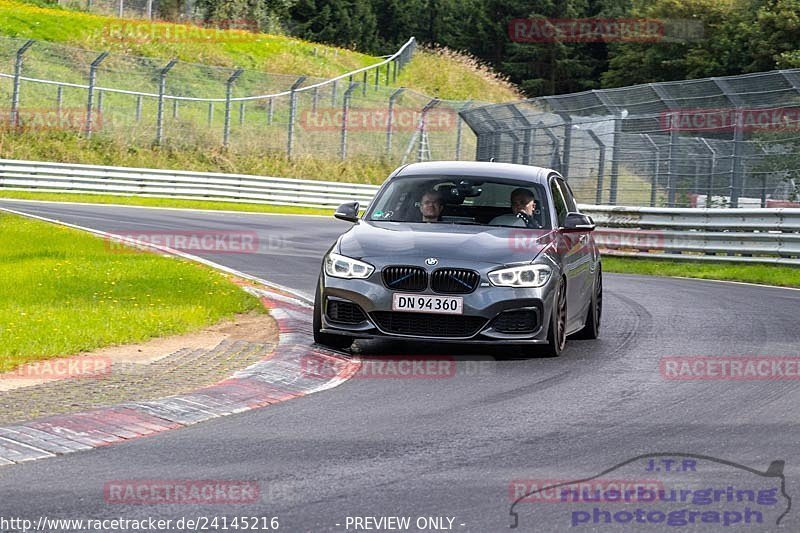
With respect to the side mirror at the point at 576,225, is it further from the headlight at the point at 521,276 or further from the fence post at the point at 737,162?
the fence post at the point at 737,162

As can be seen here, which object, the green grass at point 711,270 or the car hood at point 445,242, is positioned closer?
the car hood at point 445,242

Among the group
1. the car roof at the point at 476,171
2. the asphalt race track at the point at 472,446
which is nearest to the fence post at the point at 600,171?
the car roof at the point at 476,171

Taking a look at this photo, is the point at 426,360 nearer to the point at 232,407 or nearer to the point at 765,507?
the point at 232,407

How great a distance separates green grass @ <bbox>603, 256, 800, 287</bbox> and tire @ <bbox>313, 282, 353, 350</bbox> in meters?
10.6

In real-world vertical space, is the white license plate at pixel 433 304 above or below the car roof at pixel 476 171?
below

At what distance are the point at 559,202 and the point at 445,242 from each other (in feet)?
6.45

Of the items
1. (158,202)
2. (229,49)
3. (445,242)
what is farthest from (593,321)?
(229,49)

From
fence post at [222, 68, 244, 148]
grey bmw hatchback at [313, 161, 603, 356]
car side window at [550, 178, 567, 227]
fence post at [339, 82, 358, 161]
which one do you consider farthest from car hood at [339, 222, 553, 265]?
fence post at [339, 82, 358, 161]

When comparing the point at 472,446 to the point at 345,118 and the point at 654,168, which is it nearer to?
the point at 654,168

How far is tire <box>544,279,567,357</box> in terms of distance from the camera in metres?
10.2

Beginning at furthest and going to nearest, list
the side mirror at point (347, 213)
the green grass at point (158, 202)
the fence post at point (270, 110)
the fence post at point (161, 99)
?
the fence post at point (270, 110), the fence post at point (161, 99), the green grass at point (158, 202), the side mirror at point (347, 213)

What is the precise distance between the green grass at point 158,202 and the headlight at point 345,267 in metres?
24.9

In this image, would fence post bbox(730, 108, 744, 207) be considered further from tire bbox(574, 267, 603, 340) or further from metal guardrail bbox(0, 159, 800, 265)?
tire bbox(574, 267, 603, 340)

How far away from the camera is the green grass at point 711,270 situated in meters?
19.8
